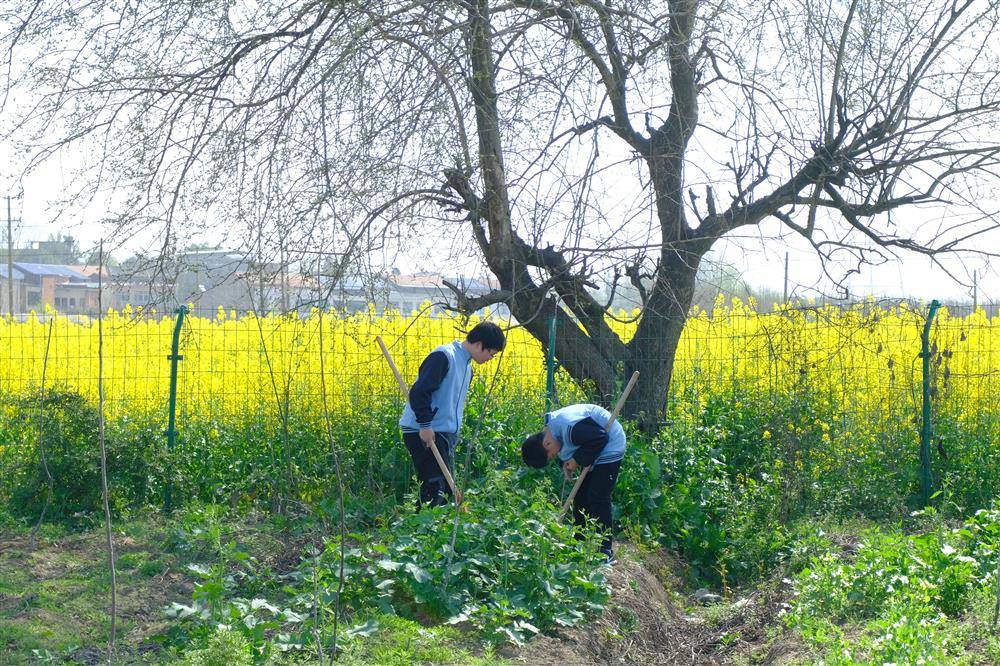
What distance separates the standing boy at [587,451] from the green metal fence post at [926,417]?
11.5 ft

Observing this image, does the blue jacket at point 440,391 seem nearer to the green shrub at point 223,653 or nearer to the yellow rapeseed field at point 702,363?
the yellow rapeseed field at point 702,363

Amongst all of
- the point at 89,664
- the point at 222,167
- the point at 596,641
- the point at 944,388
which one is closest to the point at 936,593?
the point at 596,641

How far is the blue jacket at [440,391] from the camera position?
6848mm

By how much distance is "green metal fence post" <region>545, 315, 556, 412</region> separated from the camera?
8555 mm

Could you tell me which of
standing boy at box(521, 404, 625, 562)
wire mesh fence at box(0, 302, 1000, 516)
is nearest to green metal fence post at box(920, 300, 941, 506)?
wire mesh fence at box(0, 302, 1000, 516)

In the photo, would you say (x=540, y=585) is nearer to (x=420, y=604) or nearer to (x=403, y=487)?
(x=420, y=604)

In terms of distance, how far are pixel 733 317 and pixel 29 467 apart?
21.8 feet

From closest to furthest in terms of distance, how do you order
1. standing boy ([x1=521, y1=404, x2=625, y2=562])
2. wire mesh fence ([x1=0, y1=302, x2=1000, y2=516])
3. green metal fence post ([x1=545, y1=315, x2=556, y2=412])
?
standing boy ([x1=521, y1=404, x2=625, y2=562]) → wire mesh fence ([x1=0, y1=302, x2=1000, y2=516]) → green metal fence post ([x1=545, y1=315, x2=556, y2=412])

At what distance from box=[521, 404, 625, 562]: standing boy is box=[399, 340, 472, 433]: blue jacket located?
67 cm

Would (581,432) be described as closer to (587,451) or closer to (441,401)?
(587,451)

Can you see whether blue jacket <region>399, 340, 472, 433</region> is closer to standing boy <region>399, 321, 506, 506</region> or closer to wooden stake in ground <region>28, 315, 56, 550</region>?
standing boy <region>399, 321, 506, 506</region>

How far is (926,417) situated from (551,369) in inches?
135

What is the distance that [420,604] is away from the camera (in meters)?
5.37

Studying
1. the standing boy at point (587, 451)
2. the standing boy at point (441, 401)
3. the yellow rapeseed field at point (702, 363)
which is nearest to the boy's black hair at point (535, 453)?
the standing boy at point (587, 451)
